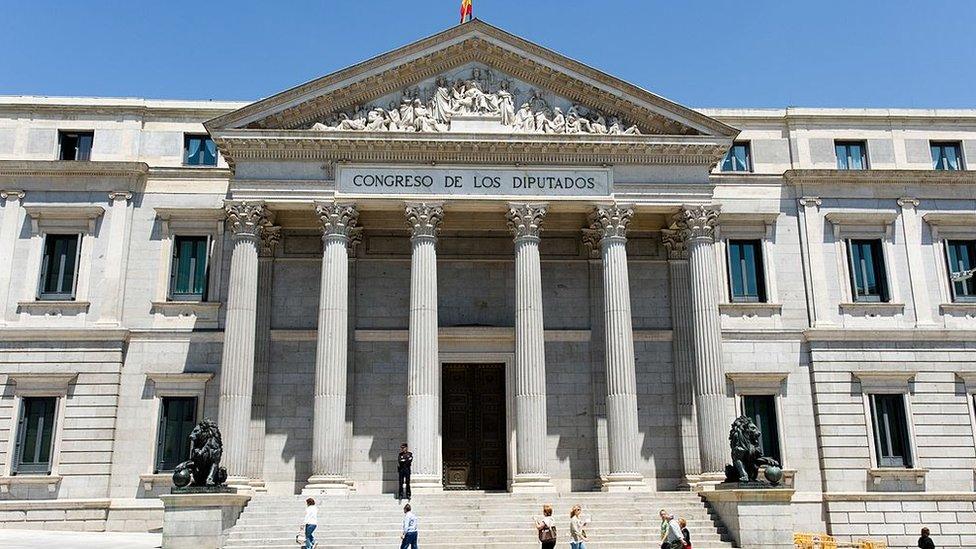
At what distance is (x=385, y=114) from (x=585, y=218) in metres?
9.01

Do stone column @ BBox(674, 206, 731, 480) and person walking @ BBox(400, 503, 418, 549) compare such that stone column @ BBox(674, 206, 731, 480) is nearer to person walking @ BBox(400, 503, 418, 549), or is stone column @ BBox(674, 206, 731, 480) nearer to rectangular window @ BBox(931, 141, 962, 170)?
person walking @ BBox(400, 503, 418, 549)

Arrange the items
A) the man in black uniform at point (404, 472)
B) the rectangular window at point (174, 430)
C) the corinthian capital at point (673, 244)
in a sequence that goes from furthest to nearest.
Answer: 1. the corinthian capital at point (673, 244)
2. the rectangular window at point (174, 430)
3. the man in black uniform at point (404, 472)

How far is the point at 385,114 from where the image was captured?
32000 mm

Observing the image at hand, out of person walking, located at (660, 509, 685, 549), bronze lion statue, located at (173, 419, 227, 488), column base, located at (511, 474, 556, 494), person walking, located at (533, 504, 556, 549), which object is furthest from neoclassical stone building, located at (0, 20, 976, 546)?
person walking, located at (533, 504, 556, 549)

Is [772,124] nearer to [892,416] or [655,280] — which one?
[655,280]

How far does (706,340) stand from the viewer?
101 ft

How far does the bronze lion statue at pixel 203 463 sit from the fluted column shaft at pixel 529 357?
9670mm

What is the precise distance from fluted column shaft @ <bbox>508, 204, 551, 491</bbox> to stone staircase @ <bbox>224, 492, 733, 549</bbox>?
134 centimetres

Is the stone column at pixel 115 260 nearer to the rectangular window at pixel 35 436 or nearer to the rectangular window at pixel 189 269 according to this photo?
the rectangular window at pixel 189 269

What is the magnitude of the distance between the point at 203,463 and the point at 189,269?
453 inches

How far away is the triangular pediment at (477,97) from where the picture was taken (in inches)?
1246

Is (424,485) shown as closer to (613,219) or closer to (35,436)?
(613,219)

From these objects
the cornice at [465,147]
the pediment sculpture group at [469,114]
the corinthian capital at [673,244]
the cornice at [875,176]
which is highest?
the pediment sculpture group at [469,114]

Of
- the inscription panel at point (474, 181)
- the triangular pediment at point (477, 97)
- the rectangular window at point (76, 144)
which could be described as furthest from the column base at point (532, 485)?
the rectangular window at point (76, 144)
